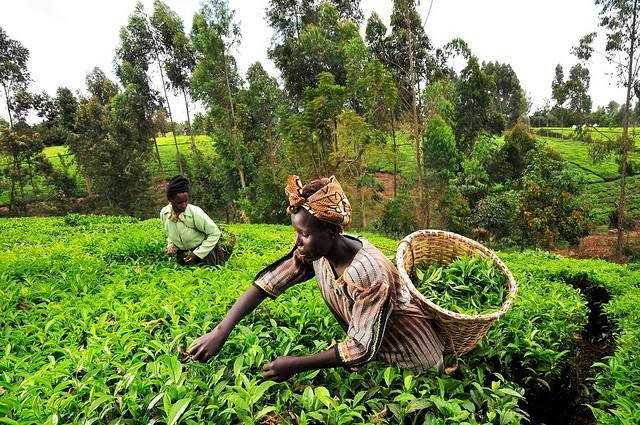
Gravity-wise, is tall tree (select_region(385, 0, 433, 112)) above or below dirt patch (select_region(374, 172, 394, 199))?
above

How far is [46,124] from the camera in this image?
32844mm

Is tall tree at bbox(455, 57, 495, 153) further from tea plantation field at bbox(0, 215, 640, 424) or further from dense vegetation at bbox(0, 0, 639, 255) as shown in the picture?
tea plantation field at bbox(0, 215, 640, 424)

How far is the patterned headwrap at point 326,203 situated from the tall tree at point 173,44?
23604mm

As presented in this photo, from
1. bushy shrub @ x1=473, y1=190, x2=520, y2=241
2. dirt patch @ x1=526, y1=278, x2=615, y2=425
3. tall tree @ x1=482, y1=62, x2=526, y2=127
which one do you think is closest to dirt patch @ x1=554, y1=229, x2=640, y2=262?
bushy shrub @ x1=473, y1=190, x2=520, y2=241

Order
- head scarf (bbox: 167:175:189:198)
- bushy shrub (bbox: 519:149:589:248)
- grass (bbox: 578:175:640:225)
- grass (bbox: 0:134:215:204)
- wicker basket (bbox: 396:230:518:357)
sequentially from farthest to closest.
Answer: grass (bbox: 0:134:215:204), grass (bbox: 578:175:640:225), bushy shrub (bbox: 519:149:589:248), head scarf (bbox: 167:175:189:198), wicker basket (bbox: 396:230:518:357)

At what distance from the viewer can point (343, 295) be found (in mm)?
1945

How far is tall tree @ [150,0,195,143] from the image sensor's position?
72.2 feet

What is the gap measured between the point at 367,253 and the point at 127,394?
3.86 feet

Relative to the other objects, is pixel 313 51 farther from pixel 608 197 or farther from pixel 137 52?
pixel 608 197

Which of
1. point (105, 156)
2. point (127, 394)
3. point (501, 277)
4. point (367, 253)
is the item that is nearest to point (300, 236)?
point (367, 253)

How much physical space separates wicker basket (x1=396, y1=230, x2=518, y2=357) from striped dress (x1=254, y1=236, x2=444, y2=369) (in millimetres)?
68

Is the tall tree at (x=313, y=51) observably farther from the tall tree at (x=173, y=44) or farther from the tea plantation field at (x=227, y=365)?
the tea plantation field at (x=227, y=365)

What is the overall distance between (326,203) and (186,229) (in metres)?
2.95

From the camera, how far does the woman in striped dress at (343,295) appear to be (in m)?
1.74
